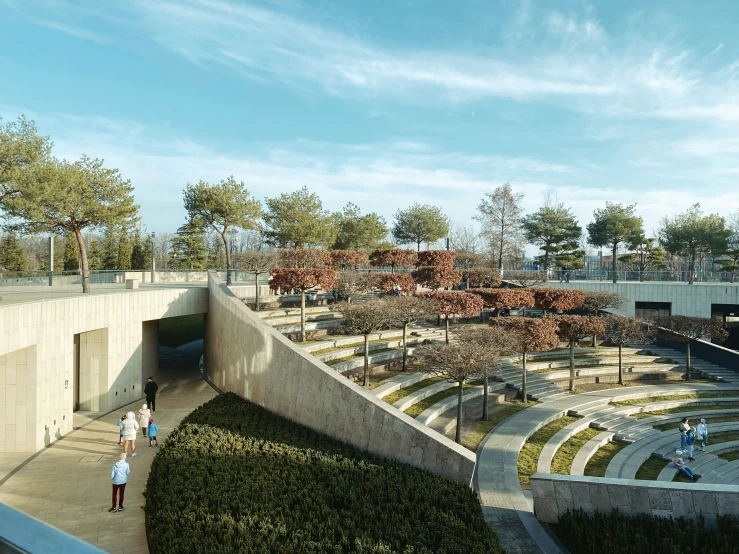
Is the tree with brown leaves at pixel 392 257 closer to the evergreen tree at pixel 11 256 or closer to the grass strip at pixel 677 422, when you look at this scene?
the grass strip at pixel 677 422

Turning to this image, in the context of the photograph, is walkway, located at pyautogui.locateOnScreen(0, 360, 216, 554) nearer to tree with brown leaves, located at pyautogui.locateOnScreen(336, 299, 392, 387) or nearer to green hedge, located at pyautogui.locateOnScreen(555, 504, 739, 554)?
tree with brown leaves, located at pyautogui.locateOnScreen(336, 299, 392, 387)

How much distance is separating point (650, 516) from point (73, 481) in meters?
12.4

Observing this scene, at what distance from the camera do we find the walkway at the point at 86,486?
29.8 ft

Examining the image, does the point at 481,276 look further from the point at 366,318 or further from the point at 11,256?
the point at 11,256

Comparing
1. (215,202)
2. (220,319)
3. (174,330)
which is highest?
(215,202)

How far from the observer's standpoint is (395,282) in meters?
23.7

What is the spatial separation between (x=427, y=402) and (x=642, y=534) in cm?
755

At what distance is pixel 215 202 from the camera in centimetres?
3200

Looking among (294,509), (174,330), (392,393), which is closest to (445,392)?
(392,393)

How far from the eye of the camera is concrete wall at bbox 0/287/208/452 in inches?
533

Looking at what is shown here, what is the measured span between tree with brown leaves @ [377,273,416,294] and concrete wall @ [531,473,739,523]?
1458 centimetres

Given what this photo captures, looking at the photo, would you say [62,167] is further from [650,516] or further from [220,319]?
[650,516]

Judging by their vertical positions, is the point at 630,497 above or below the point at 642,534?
above

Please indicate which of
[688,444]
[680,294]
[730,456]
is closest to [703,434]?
[730,456]
